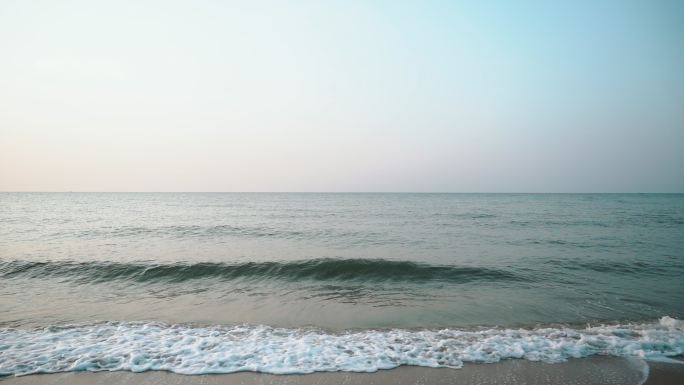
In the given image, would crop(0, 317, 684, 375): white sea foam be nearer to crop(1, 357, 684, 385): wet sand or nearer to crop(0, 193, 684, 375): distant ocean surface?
crop(0, 193, 684, 375): distant ocean surface

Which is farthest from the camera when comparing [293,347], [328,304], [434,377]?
[328,304]

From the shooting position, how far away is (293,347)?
655cm

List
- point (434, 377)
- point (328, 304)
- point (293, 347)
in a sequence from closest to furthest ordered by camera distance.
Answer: point (434, 377) < point (293, 347) < point (328, 304)

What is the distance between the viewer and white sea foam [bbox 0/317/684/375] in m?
5.89

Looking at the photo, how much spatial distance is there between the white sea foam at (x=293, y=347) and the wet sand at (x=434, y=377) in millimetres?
180

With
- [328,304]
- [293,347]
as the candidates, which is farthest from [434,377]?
[328,304]

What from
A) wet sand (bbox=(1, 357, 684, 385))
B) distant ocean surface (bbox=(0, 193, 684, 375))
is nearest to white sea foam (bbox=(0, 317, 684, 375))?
distant ocean surface (bbox=(0, 193, 684, 375))

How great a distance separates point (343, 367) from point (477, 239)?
18.3 m

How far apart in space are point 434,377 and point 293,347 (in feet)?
8.93

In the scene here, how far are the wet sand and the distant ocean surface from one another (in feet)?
0.73

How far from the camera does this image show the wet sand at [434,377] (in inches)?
210

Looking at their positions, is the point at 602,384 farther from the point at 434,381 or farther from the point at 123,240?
the point at 123,240

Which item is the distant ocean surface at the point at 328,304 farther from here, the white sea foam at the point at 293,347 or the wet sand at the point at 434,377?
the wet sand at the point at 434,377

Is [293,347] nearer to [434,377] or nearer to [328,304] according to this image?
[434,377]
